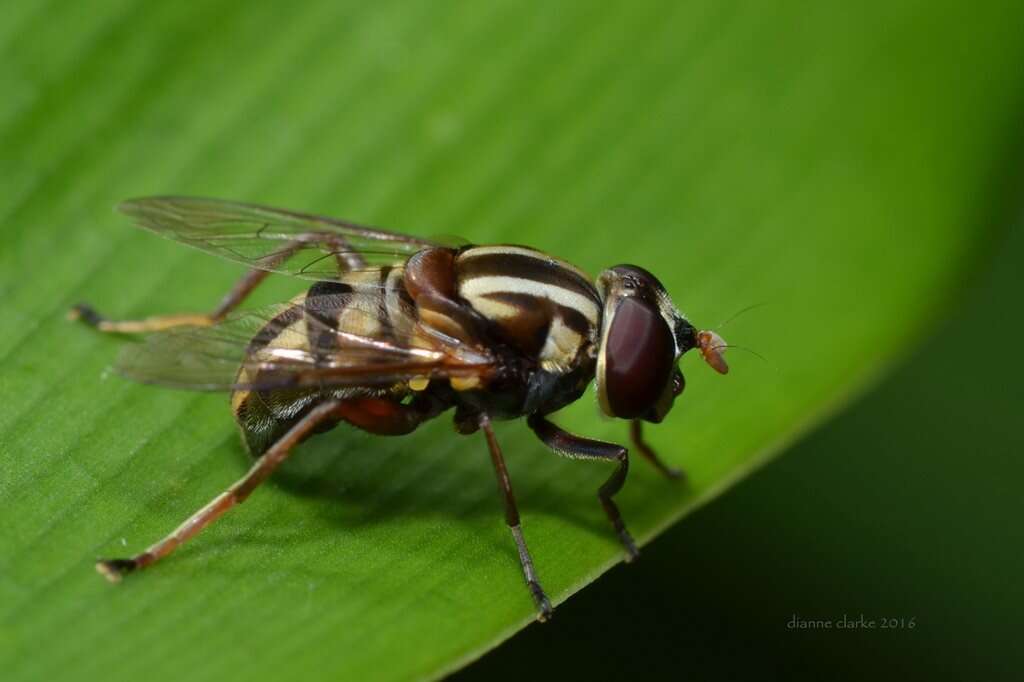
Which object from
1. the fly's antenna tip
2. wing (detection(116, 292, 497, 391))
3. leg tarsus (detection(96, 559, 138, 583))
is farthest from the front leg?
leg tarsus (detection(96, 559, 138, 583))

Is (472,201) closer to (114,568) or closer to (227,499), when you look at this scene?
(227,499)

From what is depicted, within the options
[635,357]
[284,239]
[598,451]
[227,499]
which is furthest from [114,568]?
[635,357]

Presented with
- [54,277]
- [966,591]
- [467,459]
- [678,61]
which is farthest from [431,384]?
[966,591]

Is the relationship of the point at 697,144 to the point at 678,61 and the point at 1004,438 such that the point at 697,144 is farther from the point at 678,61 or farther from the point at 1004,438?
the point at 1004,438

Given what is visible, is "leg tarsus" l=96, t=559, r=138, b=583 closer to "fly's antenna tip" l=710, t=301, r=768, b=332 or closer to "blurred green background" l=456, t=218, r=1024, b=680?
"blurred green background" l=456, t=218, r=1024, b=680

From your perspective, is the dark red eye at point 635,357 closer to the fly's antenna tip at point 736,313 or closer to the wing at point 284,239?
the fly's antenna tip at point 736,313

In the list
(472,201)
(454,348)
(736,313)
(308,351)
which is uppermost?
(736,313)
